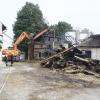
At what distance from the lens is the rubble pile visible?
29984 mm

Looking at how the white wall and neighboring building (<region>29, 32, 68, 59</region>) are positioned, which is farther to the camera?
neighboring building (<region>29, 32, 68, 59</region>)

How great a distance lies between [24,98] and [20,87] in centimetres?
390

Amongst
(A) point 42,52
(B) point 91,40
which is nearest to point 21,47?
(A) point 42,52

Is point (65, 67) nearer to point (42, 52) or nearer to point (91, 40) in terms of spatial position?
point (91, 40)

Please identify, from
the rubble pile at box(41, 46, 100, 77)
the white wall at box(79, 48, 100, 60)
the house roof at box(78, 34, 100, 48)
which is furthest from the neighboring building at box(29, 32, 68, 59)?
the rubble pile at box(41, 46, 100, 77)

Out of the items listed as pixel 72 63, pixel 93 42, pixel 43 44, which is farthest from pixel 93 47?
pixel 43 44

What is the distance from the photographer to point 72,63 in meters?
33.4

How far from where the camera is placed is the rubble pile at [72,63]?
30.0 meters

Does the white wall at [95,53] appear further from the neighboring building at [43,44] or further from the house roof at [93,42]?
the neighboring building at [43,44]

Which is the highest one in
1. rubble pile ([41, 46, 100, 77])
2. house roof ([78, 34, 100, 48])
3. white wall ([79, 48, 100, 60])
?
house roof ([78, 34, 100, 48])

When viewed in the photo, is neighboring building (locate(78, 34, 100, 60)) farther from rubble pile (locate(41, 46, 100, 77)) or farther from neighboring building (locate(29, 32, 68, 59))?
neighboring building (locate(29, 32, 68, 59))

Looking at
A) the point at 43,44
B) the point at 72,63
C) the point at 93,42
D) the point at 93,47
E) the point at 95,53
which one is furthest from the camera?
the point at 43,44

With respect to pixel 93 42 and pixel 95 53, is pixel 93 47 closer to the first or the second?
pixel 95 53

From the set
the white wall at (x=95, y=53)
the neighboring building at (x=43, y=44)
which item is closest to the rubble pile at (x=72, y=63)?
the white wall at (x=95, y=53)
